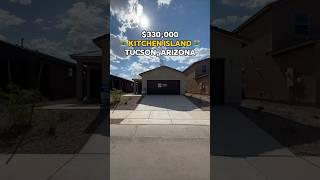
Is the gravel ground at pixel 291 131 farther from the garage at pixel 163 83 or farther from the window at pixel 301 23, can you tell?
the garage at pixel 163 83

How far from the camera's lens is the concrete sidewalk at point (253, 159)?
4808 millimetres

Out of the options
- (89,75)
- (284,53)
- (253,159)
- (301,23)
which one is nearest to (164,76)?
(89,75)

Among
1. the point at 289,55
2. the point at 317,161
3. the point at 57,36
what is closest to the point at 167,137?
the point at 317,161

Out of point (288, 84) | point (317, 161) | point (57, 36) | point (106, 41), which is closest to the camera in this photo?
point (317, 161)

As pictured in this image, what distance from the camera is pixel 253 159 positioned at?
574cm

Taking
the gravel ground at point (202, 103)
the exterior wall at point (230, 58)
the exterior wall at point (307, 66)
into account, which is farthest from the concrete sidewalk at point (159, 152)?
the exterior wall at point (230, 58)

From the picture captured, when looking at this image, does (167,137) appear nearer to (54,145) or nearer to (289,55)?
(54,145)

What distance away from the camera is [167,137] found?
752 centimetres

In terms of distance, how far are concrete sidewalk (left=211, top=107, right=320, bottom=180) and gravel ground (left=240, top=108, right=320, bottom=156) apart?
0.85 ft

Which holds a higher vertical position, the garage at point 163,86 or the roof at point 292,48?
the roof at point 292,48

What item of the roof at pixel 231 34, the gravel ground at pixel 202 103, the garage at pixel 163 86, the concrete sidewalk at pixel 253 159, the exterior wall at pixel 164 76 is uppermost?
the roof at pixel 231 34

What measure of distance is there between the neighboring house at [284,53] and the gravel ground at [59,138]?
5874 millimetres

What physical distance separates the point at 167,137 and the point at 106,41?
2.80m

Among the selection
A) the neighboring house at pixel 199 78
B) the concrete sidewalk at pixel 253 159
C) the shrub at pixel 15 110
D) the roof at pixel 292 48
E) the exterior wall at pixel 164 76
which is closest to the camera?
the concrete sidewalk at pixel 253 159
